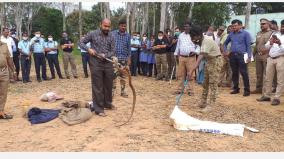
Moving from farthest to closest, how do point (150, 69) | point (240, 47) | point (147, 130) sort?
point (150, 69), point (240, 47), point (147, 130)

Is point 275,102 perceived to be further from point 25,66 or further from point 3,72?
point 25,66

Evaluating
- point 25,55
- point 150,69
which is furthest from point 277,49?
point 25,55

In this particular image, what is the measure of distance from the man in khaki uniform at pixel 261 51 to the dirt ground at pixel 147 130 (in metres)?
0.70

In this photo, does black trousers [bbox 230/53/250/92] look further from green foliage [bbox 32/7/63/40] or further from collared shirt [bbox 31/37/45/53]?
green foliage [bbox 32/7/63/40]

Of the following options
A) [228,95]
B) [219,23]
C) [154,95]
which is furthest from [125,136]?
[219,23]

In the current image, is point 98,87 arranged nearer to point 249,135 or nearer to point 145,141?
point 145,141

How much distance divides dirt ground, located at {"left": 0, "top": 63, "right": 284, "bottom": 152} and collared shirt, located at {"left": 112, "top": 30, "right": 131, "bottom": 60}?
1003 mm

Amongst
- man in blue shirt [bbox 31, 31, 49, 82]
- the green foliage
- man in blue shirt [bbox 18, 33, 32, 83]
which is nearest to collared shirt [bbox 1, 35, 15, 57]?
man in blue shirt [bbox 18, 33, 32, 83]

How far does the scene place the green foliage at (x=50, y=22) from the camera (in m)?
43.2

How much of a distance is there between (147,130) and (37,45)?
7.84 metres

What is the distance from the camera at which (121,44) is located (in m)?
9.33

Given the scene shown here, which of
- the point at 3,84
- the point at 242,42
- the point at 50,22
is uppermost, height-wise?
the point at 50,22

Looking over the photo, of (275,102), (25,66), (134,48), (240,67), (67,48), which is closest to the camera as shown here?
(275,102)

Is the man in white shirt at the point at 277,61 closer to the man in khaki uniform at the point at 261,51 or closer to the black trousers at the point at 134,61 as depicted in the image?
the man in khaki uniform at the point at 261,51
